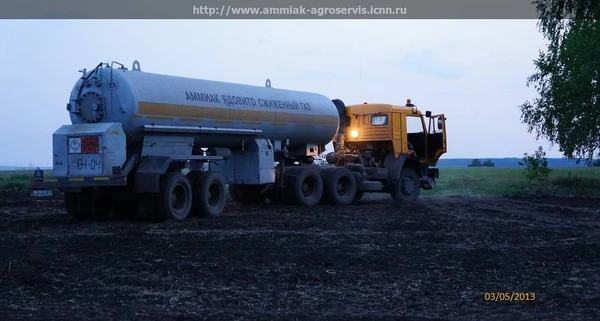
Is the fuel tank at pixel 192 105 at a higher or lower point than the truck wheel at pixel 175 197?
higher

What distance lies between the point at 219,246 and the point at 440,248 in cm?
361

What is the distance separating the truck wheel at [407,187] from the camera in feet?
89.0

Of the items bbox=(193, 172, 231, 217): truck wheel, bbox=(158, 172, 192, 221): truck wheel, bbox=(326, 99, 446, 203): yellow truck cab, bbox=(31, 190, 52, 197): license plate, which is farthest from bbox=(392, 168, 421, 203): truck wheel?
bbox=(31, 190, 52, 197): license plate

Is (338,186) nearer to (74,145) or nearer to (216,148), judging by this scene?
(216,148)

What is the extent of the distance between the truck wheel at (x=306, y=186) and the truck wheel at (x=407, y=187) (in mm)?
3237

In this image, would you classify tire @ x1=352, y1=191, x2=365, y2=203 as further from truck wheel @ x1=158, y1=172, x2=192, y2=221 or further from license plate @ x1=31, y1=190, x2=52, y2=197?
license plate @ x1=31, y1=190, x2=52, y2=197

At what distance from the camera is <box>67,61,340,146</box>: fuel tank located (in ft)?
60.1

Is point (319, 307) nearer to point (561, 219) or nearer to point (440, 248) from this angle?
point (440, 248)

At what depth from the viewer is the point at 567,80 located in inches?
1313

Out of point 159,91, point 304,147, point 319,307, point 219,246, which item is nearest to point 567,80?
point 304,147
